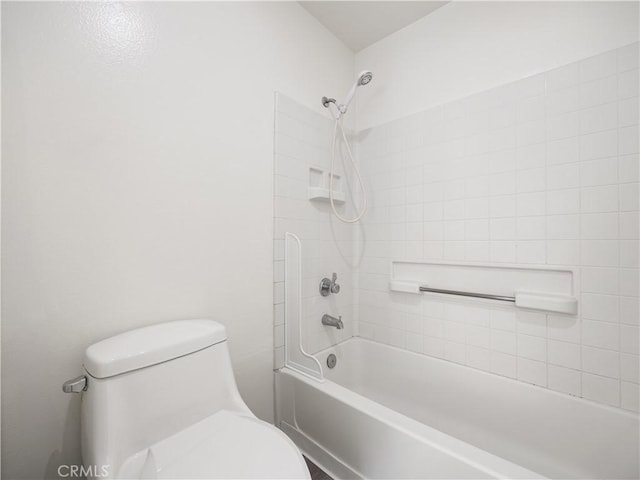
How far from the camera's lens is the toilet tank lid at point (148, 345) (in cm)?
77

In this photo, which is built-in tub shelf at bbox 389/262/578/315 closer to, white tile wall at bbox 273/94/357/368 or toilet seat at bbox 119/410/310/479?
white tile wall at bbox 273/94/357/368

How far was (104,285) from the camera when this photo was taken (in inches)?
36.3

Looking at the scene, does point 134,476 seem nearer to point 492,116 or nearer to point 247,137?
point 247,137

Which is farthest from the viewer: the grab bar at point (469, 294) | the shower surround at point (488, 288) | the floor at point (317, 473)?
the grab bar at point (469, 294)

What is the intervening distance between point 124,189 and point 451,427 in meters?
1.86

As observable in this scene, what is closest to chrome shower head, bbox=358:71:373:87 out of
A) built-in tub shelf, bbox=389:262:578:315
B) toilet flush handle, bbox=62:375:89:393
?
built-in tub shelf, bbox=389:262:578:315

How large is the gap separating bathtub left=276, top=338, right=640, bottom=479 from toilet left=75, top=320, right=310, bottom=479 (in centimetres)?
40

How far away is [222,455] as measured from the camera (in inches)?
30.2

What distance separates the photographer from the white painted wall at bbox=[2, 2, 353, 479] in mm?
793

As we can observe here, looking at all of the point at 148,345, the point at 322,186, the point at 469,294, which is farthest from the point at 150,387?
the point at 469,294

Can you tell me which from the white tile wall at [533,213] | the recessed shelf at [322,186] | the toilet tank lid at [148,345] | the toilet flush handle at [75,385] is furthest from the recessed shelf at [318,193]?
the toilet flush handle at [75,385]

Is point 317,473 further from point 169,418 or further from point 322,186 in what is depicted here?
point 322,186

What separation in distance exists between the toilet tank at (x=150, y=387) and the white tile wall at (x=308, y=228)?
48 centimetres

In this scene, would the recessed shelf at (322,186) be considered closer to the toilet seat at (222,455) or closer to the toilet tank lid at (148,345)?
the toilet tank lid at (148,345)
